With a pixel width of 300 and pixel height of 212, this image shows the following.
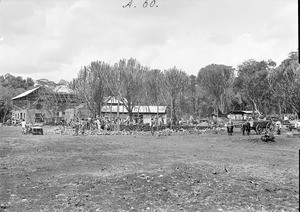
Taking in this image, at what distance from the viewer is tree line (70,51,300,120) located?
49.8 metres

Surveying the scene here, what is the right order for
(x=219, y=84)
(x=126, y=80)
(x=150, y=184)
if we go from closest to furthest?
(x=150, y=184) → (x=126, y=80) → (x=219, y=84)

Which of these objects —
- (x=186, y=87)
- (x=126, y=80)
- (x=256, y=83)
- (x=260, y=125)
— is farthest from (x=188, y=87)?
(x=260, y=125)

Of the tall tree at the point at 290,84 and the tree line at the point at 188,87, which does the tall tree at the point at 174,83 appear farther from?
the tall tree at the point at 290,84

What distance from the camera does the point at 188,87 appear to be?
57469 mm

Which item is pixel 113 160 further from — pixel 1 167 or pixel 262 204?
pixel 262 204

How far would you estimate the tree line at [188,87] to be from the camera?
49.8 metres

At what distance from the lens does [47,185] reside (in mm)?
9055

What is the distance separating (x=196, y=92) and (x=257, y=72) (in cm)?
1406

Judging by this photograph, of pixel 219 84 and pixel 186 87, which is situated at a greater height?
pixel 219 84

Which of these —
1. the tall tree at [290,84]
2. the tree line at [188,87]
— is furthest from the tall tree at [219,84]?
the tall tree at [290,84]

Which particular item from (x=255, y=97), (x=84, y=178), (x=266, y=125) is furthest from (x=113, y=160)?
(x=255, y=97)

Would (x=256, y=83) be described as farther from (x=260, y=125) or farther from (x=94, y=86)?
(x=260, y=125)

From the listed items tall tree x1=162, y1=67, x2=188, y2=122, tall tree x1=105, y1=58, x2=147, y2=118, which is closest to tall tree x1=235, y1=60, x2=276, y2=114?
tall tree x1=162, y1=67, x2=188, y2=122

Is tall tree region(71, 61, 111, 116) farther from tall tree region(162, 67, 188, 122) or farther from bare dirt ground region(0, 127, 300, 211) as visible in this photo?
bare dirt ground region(0, 127, 300, 211)
